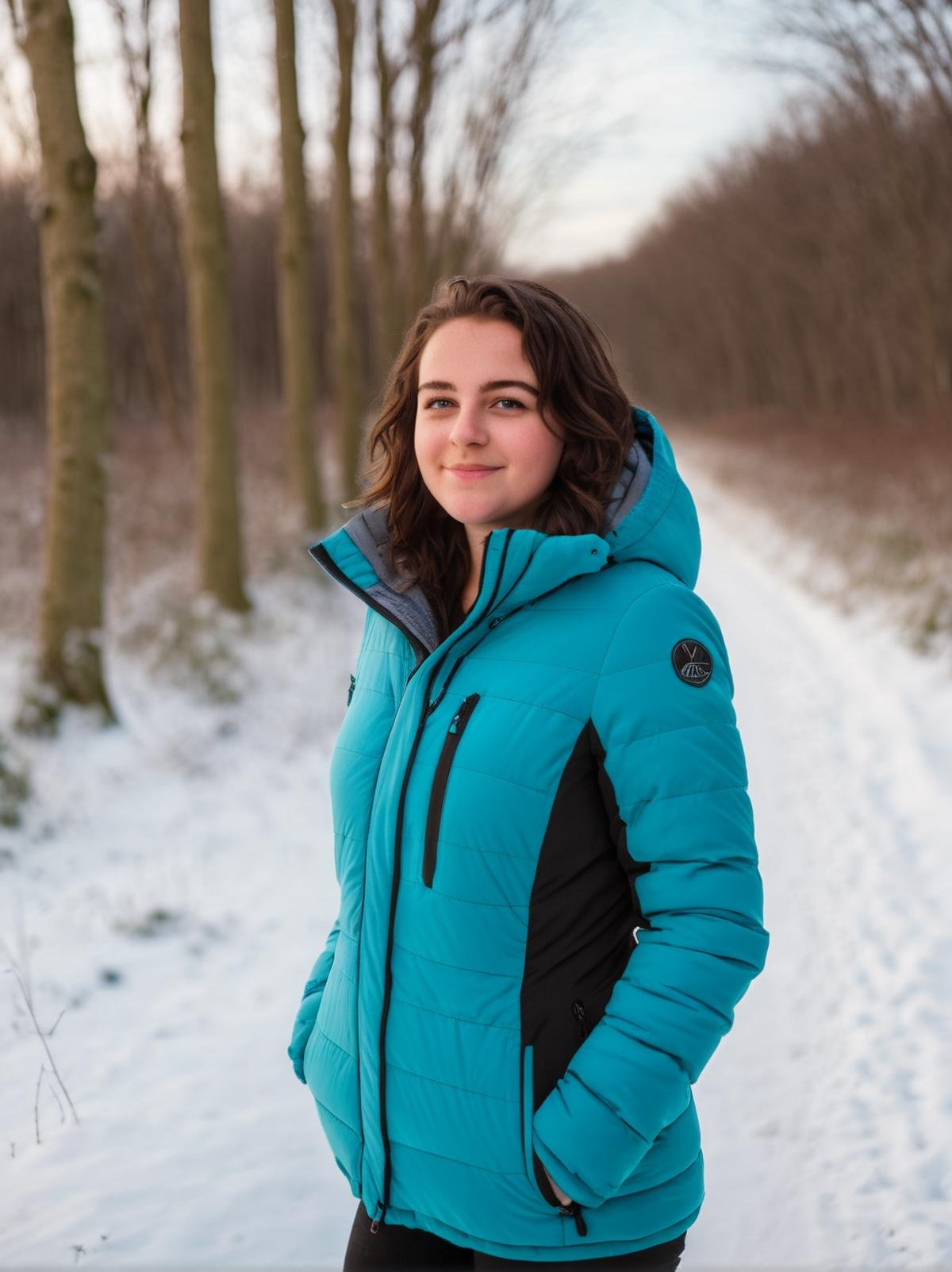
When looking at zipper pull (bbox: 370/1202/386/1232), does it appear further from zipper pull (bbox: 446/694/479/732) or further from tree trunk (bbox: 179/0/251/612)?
tree trunk (bbox: 179/0/251/612)

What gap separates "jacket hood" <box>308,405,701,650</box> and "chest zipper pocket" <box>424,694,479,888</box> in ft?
0.55

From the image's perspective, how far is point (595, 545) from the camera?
4.75ft

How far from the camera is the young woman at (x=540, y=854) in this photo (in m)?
1.37

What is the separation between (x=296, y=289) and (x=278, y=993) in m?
8.00

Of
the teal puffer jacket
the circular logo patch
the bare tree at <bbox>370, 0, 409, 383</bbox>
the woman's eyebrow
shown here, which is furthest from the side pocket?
the bare tree at <bbox>370, 0, 409, 383</bbox>

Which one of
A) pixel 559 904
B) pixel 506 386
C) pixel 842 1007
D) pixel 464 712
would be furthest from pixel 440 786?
pixel 842 1007

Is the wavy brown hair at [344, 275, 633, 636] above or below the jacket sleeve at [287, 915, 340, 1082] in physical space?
above

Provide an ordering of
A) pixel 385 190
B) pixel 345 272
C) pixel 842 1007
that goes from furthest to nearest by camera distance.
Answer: pixel 385 190 < pixel 345 272 < pixel 842 1007

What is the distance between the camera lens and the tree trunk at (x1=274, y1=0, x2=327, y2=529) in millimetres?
9234

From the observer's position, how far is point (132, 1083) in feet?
11.3

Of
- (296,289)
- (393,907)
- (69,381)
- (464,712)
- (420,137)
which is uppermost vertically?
(420,137)

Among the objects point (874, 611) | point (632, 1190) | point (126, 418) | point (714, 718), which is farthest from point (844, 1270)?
point (126, 418)

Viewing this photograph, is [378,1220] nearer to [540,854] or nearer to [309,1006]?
[309,1006]

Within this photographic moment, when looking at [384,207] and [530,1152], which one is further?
[384,207]
